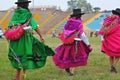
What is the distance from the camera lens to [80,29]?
9844 mm

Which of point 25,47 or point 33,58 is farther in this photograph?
point 33,58

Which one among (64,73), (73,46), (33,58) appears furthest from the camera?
(64,73)

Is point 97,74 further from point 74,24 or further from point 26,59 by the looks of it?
point 26,59

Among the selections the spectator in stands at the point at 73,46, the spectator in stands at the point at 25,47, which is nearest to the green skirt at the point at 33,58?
the spectator in stands at the point at 25,47

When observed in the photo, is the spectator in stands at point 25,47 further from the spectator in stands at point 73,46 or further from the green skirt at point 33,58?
the spectator in stands at point 73,46

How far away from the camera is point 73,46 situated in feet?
32.3

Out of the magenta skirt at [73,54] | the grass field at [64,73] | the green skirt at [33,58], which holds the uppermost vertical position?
the green skirt at [33,58]

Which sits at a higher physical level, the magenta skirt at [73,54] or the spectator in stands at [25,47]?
the spectator in stands at [25,47]

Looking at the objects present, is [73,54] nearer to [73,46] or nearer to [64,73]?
[73,46]

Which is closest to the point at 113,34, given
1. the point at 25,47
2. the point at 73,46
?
the point at 73,46

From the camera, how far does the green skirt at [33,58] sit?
318 inches

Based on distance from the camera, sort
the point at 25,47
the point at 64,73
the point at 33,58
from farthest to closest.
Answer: the point at 64,73 → the point at 33,58 → the point at 25,47

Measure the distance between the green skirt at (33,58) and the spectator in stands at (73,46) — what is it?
53.9 inches

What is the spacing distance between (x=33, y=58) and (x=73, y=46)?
185cm
